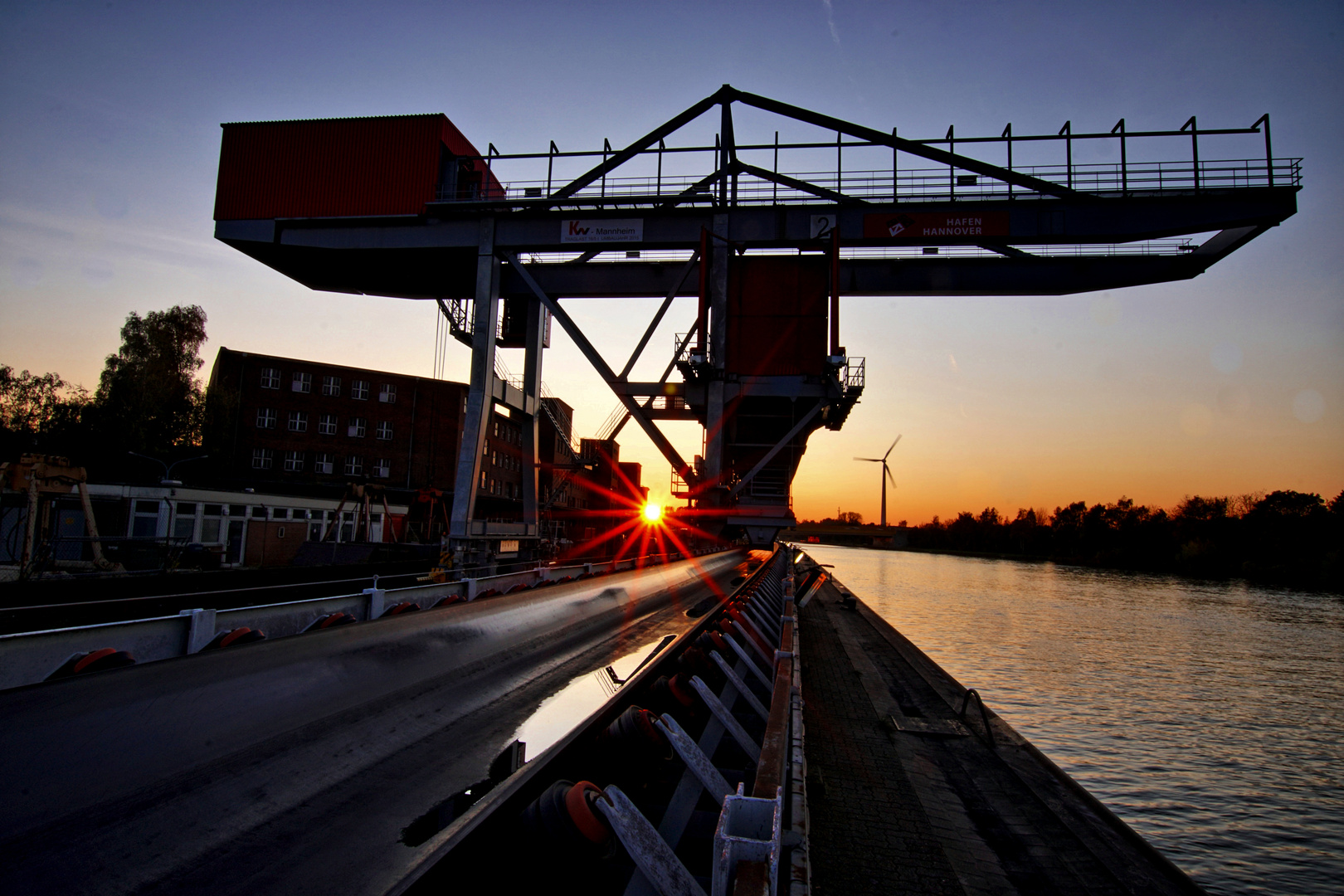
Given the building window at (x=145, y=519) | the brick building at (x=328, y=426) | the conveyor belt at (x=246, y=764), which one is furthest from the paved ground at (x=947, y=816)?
the brick building at (x=328, y=426)

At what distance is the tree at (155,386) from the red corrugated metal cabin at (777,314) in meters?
44.0

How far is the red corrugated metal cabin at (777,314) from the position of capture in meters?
21.1

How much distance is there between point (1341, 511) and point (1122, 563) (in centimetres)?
2300

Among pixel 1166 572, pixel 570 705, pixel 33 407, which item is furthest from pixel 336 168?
pixel 1166 572

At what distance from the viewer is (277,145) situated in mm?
21656

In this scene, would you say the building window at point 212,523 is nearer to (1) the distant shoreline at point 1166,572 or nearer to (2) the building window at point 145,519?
(2) the building window at point 145,519

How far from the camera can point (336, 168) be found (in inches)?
846

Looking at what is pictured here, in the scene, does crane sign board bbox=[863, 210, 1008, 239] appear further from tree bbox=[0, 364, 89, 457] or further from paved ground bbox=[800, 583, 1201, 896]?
tree bbox=[0, 364, 89, 457]

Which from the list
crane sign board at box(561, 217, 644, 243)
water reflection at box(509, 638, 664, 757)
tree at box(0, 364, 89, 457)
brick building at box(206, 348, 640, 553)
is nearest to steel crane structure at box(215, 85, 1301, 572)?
crane sign board at box(561, 217, 644, 243)

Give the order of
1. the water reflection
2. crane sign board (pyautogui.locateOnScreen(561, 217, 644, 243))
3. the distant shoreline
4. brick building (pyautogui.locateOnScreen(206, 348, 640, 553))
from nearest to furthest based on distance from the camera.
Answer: the water reflection → crane sign board (pyautogui.locateOnScreen(561, 217, 644, 243)) → brick building (pyautogui.locateOnScreen(206, 348, 640, 553)) → the distant shoreline

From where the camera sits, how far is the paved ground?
16.5 feet

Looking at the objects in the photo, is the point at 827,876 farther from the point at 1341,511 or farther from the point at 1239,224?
the point at 1341,511

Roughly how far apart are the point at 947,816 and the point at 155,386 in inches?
2209

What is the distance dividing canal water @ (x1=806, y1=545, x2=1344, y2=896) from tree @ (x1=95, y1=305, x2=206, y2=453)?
48.5m
